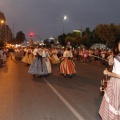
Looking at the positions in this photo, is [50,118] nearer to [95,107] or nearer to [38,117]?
[38,117]

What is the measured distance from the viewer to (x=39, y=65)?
16969 millimetres

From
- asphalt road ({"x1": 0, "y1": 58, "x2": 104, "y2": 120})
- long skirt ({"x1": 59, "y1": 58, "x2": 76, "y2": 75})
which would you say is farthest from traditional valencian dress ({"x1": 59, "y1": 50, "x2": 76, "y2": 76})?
asphalt road ({"x1": 0, "y1": 58, "x2": 104, "y2": 120})

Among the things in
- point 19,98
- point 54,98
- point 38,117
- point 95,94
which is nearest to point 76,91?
point 95,94

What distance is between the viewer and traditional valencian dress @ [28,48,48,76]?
1689 centimetres

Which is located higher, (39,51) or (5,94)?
(39,51)

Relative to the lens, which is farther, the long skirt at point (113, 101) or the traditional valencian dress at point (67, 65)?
the traditional valencian dress at point (67, 65)

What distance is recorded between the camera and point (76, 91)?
38.0 feet

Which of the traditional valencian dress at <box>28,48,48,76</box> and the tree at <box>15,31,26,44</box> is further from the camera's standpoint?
the tree at <box>15,31,26,44</box>

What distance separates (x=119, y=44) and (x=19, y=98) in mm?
5170

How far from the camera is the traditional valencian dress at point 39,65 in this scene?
16.9 meters

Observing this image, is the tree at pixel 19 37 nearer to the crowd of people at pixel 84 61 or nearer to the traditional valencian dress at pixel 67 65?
the crowd of people at pixel 84 61

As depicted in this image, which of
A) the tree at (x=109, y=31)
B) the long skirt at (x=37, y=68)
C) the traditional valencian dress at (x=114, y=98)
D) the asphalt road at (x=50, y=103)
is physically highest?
the tree at (x=109, y=31)

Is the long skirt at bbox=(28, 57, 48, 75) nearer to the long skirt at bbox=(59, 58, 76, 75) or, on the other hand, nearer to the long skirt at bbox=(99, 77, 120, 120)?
the long skirt at bbox=(59, 58, 76, 75)

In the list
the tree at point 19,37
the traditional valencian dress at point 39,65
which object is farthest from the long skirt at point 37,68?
the tree at point 19,37
